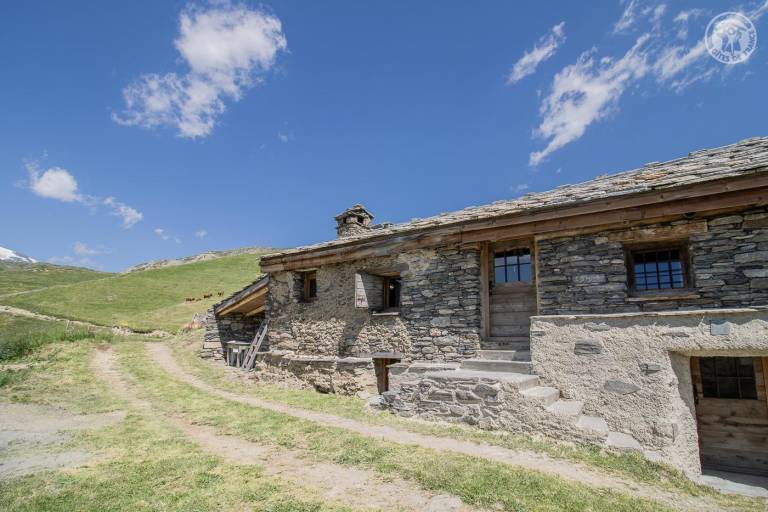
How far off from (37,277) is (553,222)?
2187 inches

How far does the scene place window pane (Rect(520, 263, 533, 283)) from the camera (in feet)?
29.6

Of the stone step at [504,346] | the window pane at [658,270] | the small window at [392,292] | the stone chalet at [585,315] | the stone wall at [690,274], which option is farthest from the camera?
the small window at [392,292]

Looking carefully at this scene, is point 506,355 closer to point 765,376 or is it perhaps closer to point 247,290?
point 765,376

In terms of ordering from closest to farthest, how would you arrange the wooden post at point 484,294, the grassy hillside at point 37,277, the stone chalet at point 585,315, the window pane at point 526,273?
the stone chalet at point 585,315 → the wooden post at point 484,294 → the window pane at point 526,273 → the grassy hillside at point 37,277

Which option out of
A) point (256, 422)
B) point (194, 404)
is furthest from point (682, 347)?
point (194, 404)

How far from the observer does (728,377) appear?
7840 millimetres

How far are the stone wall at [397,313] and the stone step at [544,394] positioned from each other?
8.62ft

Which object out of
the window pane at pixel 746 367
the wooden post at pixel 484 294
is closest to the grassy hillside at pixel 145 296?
the wooden post at pixel 484 294

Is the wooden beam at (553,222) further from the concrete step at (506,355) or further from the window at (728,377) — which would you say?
the window at (728,377)

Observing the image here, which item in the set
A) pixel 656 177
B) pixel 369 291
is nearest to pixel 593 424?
pixel 656 177

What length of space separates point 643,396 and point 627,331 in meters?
0.90

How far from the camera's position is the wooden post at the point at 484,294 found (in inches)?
350

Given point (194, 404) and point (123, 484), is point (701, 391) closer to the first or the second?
point (123, 484)

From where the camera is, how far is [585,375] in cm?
596
